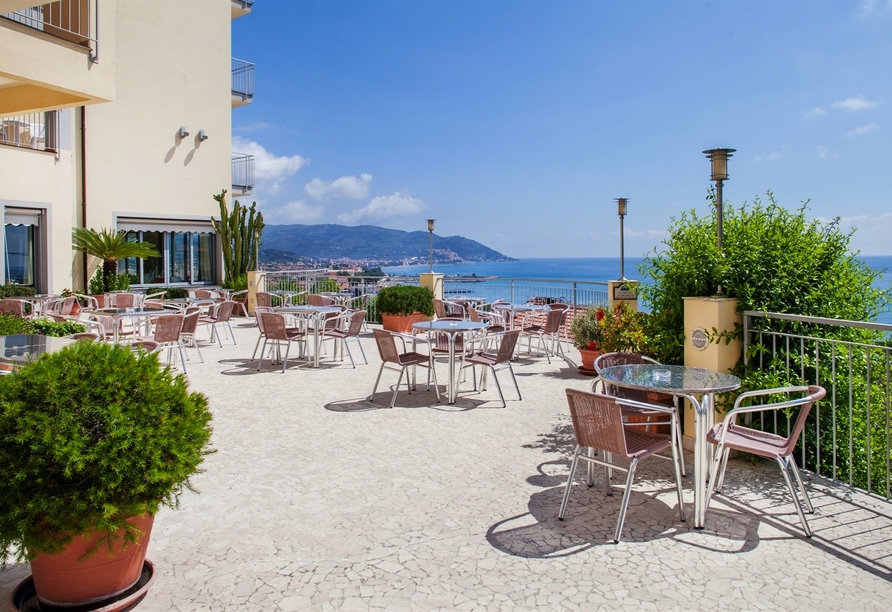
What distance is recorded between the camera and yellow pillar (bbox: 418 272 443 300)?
41.4 feet

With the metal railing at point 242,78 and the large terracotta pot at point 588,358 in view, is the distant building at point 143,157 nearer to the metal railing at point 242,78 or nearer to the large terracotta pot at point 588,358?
the metal railing at point 242,78

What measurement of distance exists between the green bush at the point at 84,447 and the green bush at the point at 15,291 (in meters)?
11.4

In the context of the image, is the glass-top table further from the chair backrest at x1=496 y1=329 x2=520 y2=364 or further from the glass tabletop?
the chair backrest at x1=496 y1=329 x2=520 y2=364

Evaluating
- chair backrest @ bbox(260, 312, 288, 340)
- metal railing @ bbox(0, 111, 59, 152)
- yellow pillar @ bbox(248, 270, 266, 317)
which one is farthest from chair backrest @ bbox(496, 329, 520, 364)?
metal railing @ bbox(0, 111, 59, 152)

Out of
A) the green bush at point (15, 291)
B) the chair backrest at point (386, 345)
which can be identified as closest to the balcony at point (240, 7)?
the green bush at point (15, 291)

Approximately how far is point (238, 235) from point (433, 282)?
6566 millimetres

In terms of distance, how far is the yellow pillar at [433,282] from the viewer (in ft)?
41.4

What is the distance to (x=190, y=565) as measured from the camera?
2.91 metres

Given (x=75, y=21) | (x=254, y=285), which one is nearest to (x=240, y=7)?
(x=254, y=285)

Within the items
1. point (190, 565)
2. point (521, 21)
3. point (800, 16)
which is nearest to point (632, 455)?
point (190, 565)

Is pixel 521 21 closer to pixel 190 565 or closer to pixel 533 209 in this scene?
pixel 190 565

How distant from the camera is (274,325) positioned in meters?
8.02

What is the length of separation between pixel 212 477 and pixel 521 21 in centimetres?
1579

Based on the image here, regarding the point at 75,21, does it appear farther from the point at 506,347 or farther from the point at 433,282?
the point at 433,282
